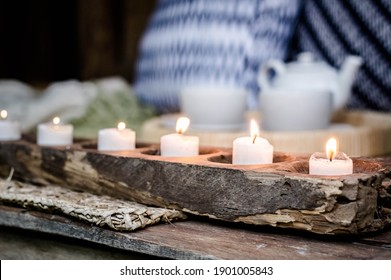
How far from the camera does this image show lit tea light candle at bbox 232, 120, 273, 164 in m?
0.81

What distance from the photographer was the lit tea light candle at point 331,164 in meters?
0.74

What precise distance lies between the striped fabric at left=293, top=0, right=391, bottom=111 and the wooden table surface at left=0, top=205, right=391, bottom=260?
878 millimetres

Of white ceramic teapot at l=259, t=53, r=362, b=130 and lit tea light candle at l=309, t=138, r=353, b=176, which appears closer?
lit tea light candle at l=309, t=138, r=353, b=176

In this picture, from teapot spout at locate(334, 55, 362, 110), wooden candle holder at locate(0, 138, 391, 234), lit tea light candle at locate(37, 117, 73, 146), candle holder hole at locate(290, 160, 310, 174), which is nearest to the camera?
wooden candle holder at locate(0, 138, 391, 234)

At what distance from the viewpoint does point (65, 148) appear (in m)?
0.97

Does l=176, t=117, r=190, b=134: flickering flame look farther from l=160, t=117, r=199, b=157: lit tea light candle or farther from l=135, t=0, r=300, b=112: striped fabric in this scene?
l=135, t=0, r=300, b=112: striped fabric

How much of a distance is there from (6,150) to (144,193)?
1.03 ft

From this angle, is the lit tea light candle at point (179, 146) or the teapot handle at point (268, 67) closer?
the lit tea light candle at point (179, 146)

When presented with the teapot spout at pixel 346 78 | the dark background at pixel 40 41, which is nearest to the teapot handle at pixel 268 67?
the teapot spout at pixel 346 78

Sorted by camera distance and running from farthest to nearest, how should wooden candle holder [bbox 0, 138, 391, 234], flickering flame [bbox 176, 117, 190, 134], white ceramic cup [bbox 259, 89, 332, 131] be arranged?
white ceramic cup [bbox 259, 89, 332, 131] → flickering flame [bbox 176, 117, 190, 134] → wooden candle holder [bbox 0, 138, 391, 234]

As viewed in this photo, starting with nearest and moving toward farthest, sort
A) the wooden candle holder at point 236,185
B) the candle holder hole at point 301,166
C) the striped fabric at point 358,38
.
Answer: the wooden candle holder at point 236,185 → the candle holder hole at point 301,166 → the striped fabric at point 358,38

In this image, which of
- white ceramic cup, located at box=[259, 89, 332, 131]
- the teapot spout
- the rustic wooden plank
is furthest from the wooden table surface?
the teapot spout

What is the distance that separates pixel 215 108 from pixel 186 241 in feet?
2.01

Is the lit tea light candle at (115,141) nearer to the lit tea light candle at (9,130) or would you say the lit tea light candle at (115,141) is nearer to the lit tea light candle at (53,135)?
the lit tea light candle at (53,135)
